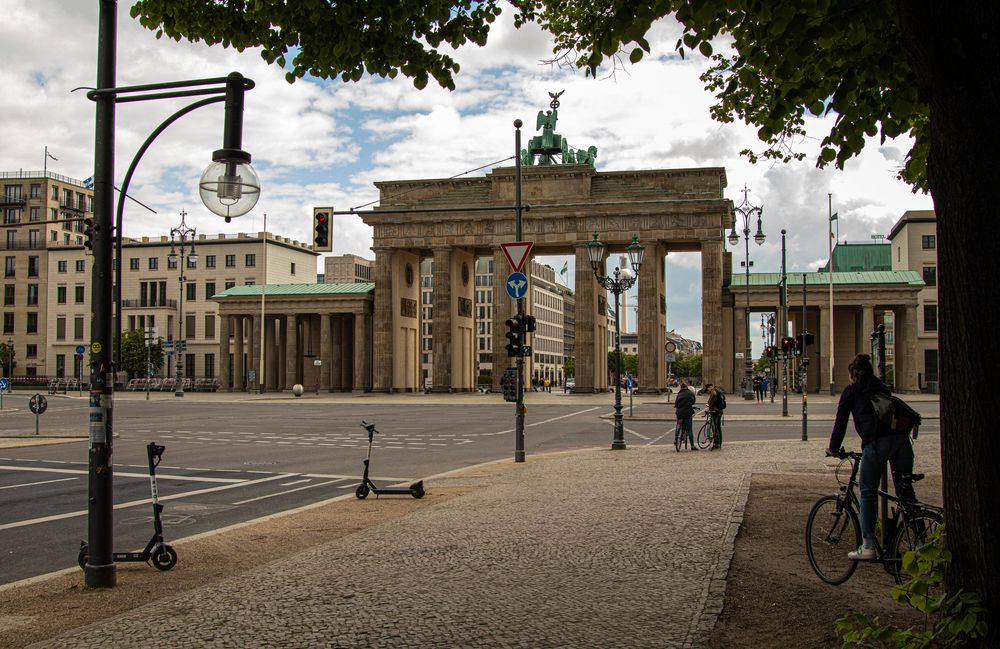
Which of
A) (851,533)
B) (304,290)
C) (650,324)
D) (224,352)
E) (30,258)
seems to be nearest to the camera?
(851,533)

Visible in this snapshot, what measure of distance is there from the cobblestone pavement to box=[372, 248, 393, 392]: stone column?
7078 cm

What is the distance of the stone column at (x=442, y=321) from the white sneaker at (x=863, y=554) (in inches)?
2916

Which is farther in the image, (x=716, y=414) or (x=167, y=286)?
(x=167, y=286)

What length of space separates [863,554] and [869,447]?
100 centimetres

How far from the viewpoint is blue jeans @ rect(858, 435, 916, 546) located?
7.70 metres

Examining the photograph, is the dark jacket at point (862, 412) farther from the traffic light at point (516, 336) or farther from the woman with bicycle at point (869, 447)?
the traffic light at point (516, 336)

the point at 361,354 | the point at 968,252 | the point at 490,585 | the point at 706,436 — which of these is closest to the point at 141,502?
the point at 490,585

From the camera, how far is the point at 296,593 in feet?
24.4

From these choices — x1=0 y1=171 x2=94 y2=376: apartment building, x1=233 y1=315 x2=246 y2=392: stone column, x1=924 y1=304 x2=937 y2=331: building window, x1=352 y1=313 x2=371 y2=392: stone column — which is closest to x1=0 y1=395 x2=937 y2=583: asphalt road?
x1=352 y1=313 x2=371 y2=392: stone column

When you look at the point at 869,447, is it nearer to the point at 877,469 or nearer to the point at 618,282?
the point at 877,469

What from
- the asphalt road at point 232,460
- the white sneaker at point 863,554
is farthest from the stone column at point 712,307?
the white sneaker at point 863,554

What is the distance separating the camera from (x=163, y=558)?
8.77 meters

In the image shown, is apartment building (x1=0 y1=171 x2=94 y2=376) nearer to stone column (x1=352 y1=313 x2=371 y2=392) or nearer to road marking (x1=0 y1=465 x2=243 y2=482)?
stone column (x1=352 y1=313 x2=371 y2=392)

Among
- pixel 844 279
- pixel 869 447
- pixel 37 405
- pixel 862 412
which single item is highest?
pixel 844 279
